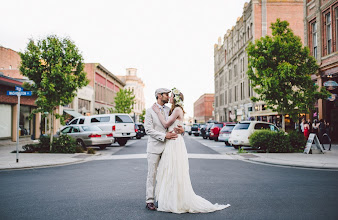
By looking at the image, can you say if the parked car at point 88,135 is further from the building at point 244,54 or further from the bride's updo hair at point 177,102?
the building at point 244,54

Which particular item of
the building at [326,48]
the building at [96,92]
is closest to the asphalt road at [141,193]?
the building at [326,48]

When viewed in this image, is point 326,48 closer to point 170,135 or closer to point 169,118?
point 169,118

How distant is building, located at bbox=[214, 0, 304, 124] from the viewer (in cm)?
4250

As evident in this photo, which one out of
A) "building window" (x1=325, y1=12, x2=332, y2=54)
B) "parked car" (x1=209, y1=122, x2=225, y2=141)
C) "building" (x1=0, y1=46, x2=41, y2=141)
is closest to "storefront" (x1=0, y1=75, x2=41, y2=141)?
"building" (x1=0, y1=46, x2=41, y2=141)

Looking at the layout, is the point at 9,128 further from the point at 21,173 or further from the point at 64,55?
the point at 21,173

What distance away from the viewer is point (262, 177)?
9281 millimetres

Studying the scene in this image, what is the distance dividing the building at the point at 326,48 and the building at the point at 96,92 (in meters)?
26.4

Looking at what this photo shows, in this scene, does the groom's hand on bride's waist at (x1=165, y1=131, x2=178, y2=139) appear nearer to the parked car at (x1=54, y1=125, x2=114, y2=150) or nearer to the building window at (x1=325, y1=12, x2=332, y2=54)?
the parked car at (x1=54, y1=125, x2=114, y2=150)

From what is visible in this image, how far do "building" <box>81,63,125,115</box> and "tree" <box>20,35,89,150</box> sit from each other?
2337cm

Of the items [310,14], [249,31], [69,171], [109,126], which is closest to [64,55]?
[109,126]

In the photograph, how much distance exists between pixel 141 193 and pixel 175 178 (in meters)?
1.77

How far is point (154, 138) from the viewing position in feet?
19.0

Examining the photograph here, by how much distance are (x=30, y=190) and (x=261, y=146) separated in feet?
39.5

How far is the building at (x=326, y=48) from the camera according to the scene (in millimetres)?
22797
